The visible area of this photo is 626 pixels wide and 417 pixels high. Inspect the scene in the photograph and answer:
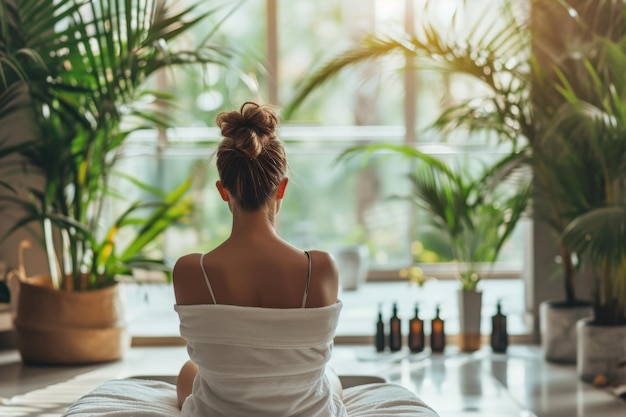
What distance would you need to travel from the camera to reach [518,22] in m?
4.70

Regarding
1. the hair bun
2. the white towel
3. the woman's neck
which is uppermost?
the hair bun

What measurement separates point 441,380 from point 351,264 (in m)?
2.35

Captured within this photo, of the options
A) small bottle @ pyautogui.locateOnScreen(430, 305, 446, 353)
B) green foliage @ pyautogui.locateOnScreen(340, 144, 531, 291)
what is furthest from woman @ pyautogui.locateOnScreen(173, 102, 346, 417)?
small bottle @ pyautogui.locateOnScreen(430, 305, 446, 353)

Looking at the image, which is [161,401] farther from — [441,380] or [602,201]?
[602,201]

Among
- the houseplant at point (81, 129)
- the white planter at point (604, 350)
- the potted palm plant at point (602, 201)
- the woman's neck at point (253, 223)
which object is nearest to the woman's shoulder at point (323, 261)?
the woman's neck at point (253, 223)

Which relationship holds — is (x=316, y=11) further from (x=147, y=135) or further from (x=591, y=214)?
(x=591, y=214)

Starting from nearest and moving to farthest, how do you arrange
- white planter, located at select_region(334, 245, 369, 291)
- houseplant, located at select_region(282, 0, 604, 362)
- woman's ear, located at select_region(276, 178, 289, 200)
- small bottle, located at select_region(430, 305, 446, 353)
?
woman's ear, located at select_region(276, 178, 289, 200) → houseplant, located at select_region(282, 0, 604, 362) → small bottle, located at select_region(430, 305, 446, 353) → white planter, located at select_region(334, 245, 369, 291)

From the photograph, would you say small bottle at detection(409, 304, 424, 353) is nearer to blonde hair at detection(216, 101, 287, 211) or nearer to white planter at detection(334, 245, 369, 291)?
white planter at detection(334, 245, 369, 291)

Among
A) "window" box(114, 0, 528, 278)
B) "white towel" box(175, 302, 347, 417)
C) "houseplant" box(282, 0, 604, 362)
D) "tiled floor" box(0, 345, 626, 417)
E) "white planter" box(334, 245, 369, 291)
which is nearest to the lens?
"white towel" box(175, 302, 347, 417)

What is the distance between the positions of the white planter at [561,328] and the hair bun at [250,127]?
242 cm

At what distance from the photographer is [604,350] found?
3.93m

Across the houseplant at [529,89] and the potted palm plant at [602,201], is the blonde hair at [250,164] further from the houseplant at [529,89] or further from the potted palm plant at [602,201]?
the houseplant at [529,89]

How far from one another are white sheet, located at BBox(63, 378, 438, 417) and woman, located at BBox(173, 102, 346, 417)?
246mm

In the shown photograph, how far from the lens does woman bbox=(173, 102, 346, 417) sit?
2.16m
